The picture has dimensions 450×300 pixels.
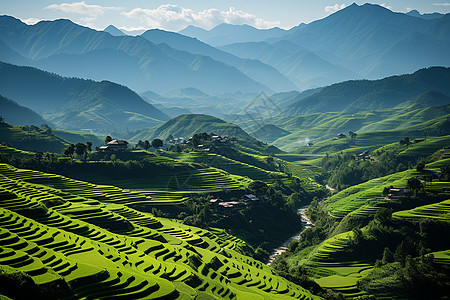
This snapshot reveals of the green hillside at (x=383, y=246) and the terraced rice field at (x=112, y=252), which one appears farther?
the green hillside at (x=383, y=246)

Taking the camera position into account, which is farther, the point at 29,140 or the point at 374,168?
the point at 29,140

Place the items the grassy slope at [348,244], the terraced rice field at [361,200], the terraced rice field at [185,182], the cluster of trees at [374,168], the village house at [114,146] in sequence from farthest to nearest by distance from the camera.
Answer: the cluster of trees at [374,168]
the village house at [114,146]
the terraced rice field at [185,182]
the terraced rice field at [361,200]
the grassy slope at [348,244]

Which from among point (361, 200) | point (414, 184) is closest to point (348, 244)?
point (414, 184)

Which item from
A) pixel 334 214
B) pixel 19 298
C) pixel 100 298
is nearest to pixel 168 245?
pixel 100 298

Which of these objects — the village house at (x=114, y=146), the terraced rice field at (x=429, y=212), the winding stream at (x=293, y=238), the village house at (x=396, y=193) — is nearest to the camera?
the terraced rice field at (x=429, y=212)

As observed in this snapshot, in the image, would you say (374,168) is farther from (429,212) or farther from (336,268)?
(336,268)

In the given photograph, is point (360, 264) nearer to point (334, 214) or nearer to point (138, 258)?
point (334, 214)

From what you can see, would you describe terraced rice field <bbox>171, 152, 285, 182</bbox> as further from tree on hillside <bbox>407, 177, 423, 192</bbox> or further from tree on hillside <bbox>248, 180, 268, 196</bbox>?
tree on hillside <bbox>407, 177, 423, 192</bbox>

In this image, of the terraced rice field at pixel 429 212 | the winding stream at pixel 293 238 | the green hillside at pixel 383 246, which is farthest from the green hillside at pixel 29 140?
the terraced rice field at pixel 429 212

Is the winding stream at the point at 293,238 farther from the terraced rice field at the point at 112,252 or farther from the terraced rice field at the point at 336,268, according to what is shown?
the terraced rice field at the point at 336,268

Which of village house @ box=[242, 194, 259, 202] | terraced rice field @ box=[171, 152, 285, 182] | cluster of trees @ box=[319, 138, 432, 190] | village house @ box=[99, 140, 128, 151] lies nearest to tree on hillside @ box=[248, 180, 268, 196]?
village house @ box=[242, 194, 259, 202]
